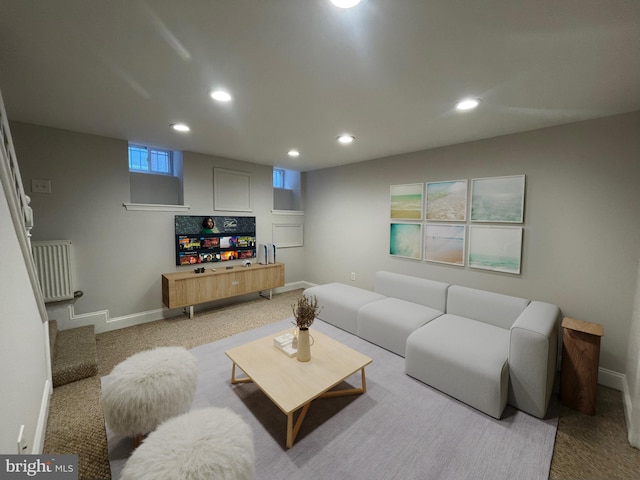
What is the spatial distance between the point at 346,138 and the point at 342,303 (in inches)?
80.7

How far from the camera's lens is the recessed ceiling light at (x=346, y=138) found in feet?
→ 9.56

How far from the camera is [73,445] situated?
164 cm

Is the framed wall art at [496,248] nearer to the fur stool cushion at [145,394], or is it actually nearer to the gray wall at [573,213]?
the gray wall at [573,213]

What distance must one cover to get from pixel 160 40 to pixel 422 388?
10.0 feet

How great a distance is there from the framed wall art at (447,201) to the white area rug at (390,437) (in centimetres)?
200

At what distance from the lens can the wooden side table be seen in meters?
1.91

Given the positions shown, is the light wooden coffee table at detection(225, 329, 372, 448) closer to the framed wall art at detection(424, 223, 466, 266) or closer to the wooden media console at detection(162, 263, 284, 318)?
the wooden media console at detection(162, 263, 284, 318)

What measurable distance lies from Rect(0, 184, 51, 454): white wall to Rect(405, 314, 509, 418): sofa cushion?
2.54 m

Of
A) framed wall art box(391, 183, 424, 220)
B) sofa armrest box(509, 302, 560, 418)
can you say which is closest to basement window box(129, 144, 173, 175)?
framed wall art box(391, 183, 424, 220)

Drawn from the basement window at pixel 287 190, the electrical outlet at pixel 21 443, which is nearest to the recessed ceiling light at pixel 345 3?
the electrical outlet at pixel 21 443

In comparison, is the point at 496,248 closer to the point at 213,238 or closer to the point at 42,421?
the point at 213,238

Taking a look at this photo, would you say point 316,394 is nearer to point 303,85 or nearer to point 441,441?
point 441,441

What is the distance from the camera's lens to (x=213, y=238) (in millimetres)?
4109

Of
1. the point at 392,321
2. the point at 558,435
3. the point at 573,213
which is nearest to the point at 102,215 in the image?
the point at 392,321
